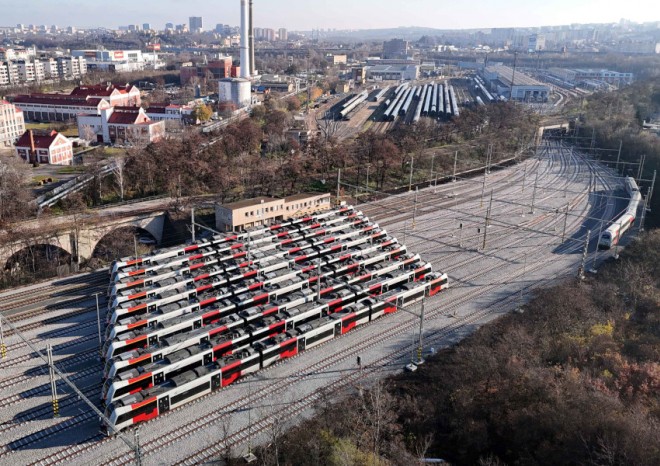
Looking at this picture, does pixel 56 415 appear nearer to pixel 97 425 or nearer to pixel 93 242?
pixel 97 425

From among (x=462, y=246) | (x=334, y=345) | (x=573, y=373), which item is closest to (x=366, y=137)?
(x=462, y=246)

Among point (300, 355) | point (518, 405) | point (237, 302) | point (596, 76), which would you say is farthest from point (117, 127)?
point (596, 76)

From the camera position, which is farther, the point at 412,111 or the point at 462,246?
the point at 412,111

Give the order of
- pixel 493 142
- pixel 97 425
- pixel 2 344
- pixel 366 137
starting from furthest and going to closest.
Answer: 1. pixel 493 142
2. pixel 366 137
3. pixel 2 344
4. pixel 97 425

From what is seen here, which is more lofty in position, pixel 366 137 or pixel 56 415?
pixel 366 137

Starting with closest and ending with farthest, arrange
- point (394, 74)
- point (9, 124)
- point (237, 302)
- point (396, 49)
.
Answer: point (237, 302)
point (9, 124)
point (394, 74)
point (396, 49)

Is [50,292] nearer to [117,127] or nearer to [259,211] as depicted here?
[259,211]
